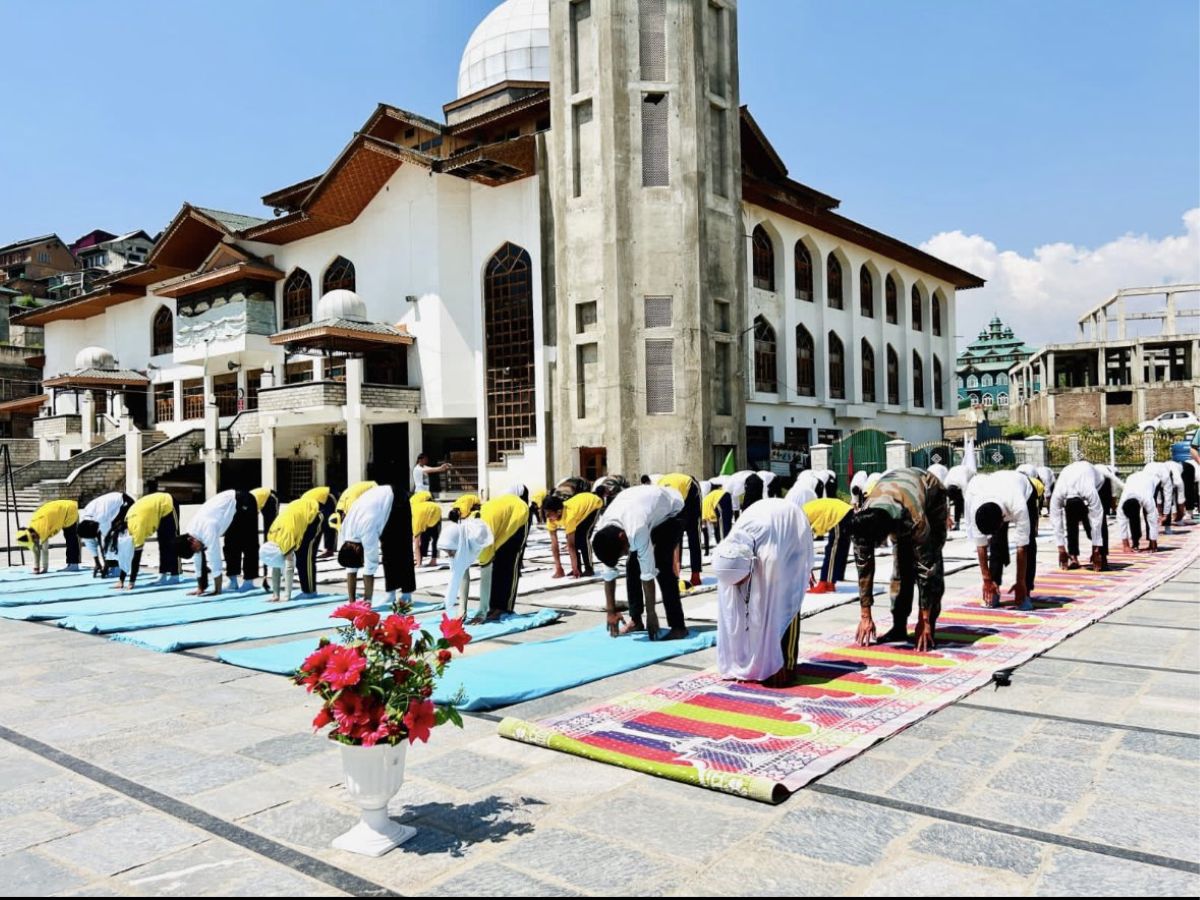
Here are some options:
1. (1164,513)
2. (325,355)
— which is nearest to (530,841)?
(1164,513)

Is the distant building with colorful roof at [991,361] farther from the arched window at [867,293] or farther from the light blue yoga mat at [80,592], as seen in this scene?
the light blue yoga mat at [80,592]

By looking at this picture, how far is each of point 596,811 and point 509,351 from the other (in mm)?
22068

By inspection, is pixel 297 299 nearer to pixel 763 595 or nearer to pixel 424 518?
pixel 424 518

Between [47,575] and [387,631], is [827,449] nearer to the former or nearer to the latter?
[47,575]

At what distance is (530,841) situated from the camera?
3.44 meters

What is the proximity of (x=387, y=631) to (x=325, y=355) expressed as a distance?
2608cm

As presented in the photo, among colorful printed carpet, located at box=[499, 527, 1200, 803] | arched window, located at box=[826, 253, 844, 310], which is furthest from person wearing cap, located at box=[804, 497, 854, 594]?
arched window, located at box=[826, 253, 844, 310]

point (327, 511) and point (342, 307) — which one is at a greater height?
point (342, 307)

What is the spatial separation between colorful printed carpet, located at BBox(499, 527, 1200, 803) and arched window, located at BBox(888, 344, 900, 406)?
27534 millimetres

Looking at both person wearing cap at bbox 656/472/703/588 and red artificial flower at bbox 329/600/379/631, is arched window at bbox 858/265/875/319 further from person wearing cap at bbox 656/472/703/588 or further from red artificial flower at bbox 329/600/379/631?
red artificial flower at bbox 329/600/379/631

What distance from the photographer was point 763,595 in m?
5.62

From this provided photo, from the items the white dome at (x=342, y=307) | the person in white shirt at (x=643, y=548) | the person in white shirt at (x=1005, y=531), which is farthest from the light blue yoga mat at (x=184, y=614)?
the white dome at (x=342, y=307)

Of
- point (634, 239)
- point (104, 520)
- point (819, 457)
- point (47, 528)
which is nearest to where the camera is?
point (104, 520)

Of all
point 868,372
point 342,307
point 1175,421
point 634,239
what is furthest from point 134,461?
point 1175,421
